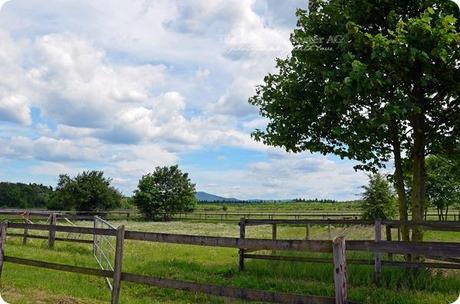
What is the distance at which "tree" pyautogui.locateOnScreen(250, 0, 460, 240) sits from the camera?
33.4 feet

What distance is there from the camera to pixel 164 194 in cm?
6712

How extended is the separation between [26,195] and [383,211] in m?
107

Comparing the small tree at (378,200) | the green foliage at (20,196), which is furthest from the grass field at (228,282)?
the green foliage at (20,196)

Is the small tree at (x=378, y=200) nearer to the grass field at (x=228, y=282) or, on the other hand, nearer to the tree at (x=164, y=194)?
the grass field at (x=228, y=282)

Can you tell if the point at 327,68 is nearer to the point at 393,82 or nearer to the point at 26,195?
the point at 393,82

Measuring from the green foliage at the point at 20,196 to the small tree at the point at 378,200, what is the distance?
94.2m

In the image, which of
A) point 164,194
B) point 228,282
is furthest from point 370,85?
point 164,194

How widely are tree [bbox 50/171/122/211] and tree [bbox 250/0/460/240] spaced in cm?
5418

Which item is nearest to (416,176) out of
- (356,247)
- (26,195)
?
(356,247)

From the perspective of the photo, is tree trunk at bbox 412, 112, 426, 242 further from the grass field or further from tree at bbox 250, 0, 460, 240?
the grass field

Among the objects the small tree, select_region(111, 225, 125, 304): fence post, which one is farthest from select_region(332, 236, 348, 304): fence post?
the small tree

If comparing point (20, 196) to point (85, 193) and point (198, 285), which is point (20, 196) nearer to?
point (85, 193)

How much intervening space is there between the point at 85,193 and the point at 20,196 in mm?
62835

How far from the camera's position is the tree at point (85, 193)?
64625 mm
